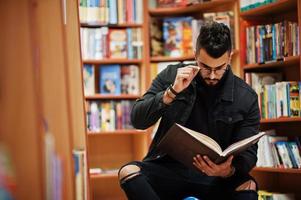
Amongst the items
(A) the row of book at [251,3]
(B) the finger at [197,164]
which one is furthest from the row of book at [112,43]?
(B) the finger at [197,164]

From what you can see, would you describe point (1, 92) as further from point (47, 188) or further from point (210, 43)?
point (210, 43)

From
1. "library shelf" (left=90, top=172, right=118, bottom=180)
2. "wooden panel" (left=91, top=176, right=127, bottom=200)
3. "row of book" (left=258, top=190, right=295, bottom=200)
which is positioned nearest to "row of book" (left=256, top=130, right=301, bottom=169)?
"row of book" (left=258, top=190, right=295, bottom=200)

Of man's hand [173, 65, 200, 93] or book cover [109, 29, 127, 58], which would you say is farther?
book cover [109, 29, 127, 58]

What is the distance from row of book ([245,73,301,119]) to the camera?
2675 millimetres

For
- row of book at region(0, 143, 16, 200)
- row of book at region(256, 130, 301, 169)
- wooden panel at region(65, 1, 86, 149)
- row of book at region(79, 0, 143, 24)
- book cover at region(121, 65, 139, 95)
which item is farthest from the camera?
book cover at region(121, 65, 139, 95)

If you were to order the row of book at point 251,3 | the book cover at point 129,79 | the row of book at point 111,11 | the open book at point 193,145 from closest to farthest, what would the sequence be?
1. the open book at point 193,145
2. the row of book at point 251,3
3. the row of book at point 111,11
4. the book cover at point 129,79

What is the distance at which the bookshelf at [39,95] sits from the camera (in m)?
0.70

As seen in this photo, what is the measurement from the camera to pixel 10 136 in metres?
0.71

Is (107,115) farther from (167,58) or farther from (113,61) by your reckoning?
(167,58)

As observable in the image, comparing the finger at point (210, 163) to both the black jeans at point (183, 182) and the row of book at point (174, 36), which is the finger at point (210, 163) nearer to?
the black jeans at point (183, 182)

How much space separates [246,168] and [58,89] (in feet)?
3.61

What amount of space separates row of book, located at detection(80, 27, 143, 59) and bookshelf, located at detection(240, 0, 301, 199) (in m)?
0.84

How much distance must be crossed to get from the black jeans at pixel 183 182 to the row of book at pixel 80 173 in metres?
0.79

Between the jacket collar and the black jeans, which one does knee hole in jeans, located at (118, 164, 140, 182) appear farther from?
the jacket collar
